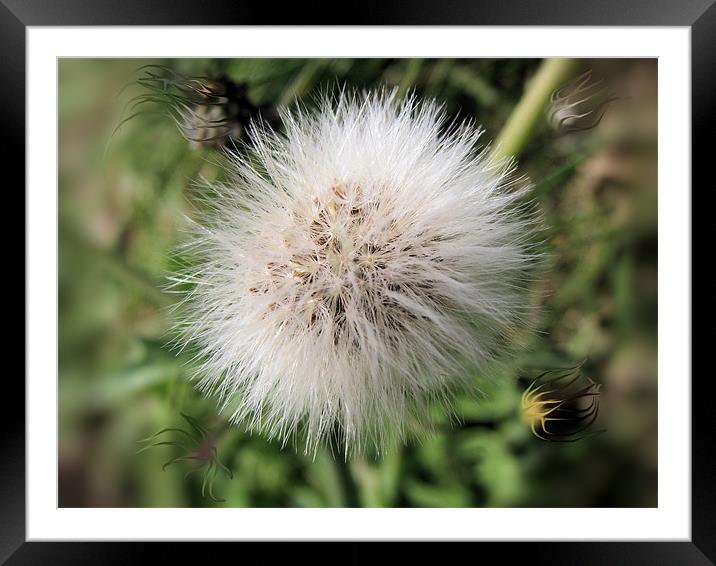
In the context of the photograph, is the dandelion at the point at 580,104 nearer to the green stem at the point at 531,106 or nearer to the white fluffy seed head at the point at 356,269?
the green stem at the point at 531,106

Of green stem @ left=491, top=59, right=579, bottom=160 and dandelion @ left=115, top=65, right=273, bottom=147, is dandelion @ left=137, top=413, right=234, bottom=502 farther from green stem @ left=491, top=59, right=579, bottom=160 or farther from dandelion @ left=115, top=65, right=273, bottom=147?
green stem @ left=491, top=59, right=579, bottom=160

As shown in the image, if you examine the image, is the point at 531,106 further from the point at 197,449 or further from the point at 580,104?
the point at 197,449

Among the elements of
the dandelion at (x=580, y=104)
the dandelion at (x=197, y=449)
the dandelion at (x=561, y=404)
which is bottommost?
the dandelion at (x=197, y=449)

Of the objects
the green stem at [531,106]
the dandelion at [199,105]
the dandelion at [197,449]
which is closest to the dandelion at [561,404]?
the green stem at [531,106]

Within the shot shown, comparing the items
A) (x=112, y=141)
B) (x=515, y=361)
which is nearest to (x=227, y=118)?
(x=112, y=141)
